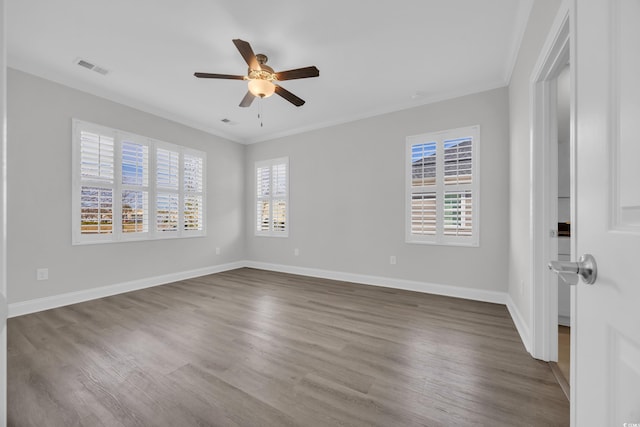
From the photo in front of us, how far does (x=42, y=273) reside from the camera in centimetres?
306

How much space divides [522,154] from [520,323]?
5.08 feet

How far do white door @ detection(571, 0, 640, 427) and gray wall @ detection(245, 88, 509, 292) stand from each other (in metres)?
2.95

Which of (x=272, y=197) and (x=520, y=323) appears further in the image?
(x=272, y=197)

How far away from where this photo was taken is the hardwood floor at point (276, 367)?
1461 mm

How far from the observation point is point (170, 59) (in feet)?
9.39

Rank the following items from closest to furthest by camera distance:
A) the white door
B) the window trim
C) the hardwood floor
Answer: the white door, the hardwood floor, the window trim

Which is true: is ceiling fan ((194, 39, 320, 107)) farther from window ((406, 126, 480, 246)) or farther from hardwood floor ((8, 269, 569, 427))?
hardwood floor ((8, 269, 569, 427))

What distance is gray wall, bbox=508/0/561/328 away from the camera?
190cm

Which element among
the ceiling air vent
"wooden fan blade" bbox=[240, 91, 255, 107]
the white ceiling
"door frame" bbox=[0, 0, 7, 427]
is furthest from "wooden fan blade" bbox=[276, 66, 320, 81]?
the ceiling air vent

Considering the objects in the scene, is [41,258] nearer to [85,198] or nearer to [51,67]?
[85,198]

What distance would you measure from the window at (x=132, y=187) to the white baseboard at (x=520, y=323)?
4720mm

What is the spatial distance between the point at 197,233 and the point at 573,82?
5.04m

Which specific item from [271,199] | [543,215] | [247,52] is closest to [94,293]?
[271,199]

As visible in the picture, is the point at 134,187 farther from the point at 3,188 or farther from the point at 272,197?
the point at 3,188
